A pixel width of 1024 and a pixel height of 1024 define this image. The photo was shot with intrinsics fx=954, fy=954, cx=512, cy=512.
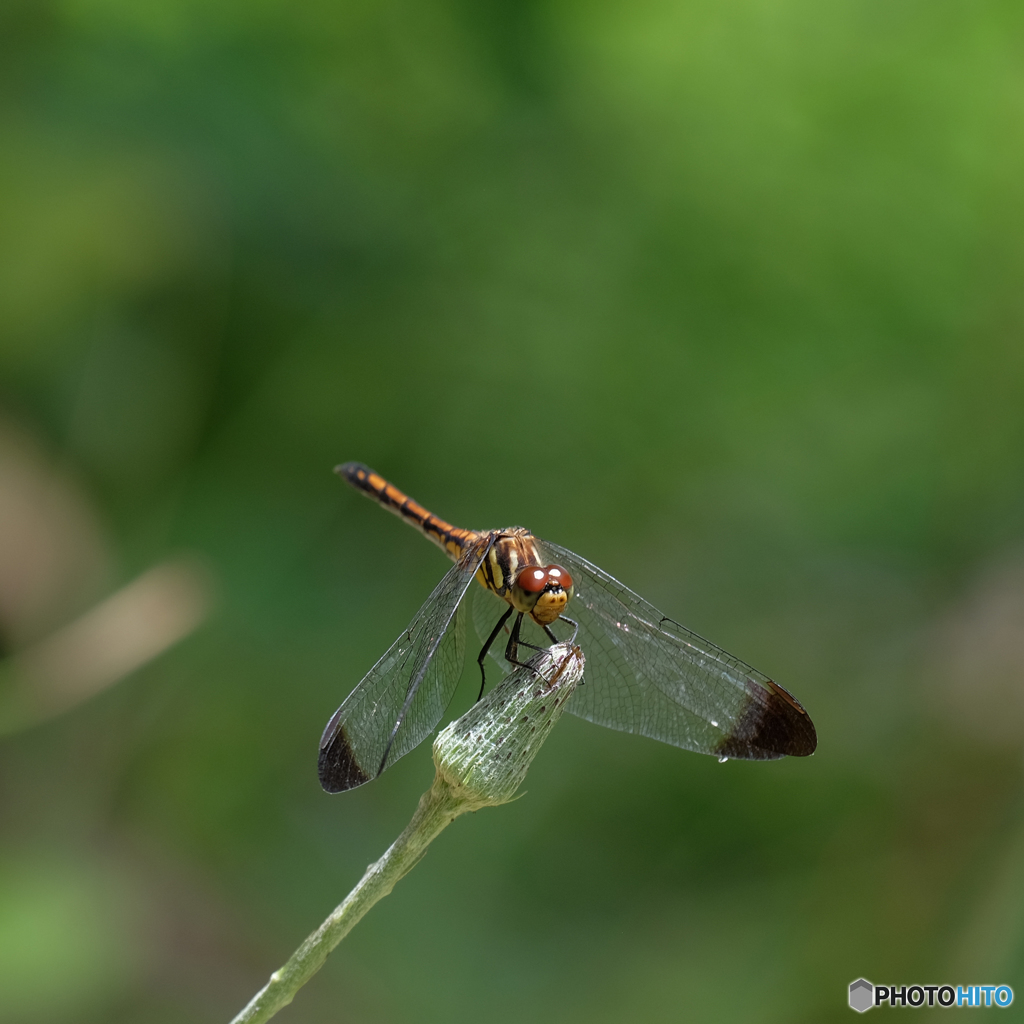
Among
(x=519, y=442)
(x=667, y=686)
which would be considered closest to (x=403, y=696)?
(x=667, y=686)

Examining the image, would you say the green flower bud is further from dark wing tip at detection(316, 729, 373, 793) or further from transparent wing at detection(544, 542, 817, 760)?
transparent wing at detection(544, 542, 817, 760)

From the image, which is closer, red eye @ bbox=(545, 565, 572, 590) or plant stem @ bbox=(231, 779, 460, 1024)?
plant stem @ bbox=(231, 779, 460, 1024)

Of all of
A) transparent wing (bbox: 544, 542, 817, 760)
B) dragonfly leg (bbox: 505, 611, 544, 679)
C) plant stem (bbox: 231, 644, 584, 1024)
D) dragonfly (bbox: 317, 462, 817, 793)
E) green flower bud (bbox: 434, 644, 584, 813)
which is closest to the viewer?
plant stem (bbox: 231, 644, 584, 1024)

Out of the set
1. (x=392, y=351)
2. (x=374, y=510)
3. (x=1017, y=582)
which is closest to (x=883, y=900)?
(x=1017, y=582)

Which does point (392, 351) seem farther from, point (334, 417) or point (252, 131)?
point (252, 131)

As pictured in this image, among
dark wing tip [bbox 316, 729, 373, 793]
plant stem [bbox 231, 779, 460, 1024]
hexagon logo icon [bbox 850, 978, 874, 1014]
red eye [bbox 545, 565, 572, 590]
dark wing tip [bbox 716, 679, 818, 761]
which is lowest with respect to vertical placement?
hexagon logo icon [bbox 850, 978, 874, 1014]

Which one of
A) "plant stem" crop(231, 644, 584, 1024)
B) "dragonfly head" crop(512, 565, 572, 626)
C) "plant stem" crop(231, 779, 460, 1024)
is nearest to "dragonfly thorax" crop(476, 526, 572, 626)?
"dragonfly head" crop(512, 565, 572, 626)

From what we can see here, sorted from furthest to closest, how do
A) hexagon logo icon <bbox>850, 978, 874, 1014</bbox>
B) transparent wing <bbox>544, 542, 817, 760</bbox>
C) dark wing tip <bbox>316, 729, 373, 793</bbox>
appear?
hexagon logo icon <bbox>850, 978, 874, 1014</bbox> → transparent wing <bbox>544, 542, 817, 760</bbox> → dark wing tip <bbox>316, 729, 373, 793</bbox>

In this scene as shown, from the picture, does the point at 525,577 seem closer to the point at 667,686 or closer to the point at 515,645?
the point at 515,645
